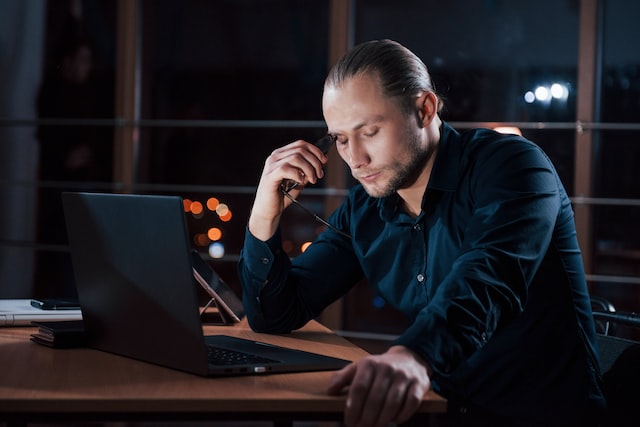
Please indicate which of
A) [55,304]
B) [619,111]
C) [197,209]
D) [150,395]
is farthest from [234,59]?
[150,395]

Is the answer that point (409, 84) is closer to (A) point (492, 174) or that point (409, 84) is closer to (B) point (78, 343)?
(A) point (492, 174)

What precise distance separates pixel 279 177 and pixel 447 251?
0.38m

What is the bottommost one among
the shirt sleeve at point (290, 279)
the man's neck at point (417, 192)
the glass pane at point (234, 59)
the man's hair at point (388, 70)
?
the shirt sleeve at point (290, 279)

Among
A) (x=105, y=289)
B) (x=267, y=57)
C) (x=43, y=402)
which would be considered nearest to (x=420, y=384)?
(x=43, y=402)

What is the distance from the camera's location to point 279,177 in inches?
71.4

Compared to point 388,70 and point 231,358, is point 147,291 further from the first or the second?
point 388,70

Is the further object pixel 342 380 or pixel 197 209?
pixel 197 209

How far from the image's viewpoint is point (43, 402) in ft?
3.76

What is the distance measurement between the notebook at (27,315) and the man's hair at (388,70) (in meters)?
0.74

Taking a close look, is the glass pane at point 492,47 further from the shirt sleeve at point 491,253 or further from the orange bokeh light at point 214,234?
the shirt sleeve at point 491,253

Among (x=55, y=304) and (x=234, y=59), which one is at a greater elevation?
(x=234, y=59)

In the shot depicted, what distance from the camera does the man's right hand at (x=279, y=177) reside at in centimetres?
179

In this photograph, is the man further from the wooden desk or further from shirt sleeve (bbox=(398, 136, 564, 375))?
the wooden desk

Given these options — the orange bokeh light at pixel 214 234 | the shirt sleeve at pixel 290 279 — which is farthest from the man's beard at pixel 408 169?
A: the orange bokeh light at pixel 214 234
